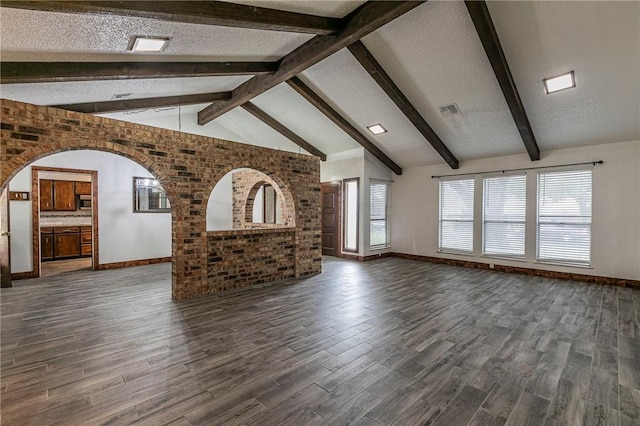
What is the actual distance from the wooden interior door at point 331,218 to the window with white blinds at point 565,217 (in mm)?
4603

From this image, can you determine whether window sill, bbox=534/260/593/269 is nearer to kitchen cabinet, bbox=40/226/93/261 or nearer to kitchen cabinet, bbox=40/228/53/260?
kitchen cabinet, bbox=40/226/93/261

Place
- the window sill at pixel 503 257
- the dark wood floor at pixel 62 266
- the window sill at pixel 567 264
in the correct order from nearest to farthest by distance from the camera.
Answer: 1. the window sill at pixel 567 264
2. the dark wood floor at pixel 62 266
3. the window sill at pixel 503 257

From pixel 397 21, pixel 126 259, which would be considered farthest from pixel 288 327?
pixel 126 259

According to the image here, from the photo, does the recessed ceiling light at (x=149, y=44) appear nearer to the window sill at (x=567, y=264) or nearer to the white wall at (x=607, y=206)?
the white wall at (x=607, y=206)

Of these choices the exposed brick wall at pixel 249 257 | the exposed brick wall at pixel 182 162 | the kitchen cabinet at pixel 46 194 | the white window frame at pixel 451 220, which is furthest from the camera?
the kitchen cabinet at pixel 46 194

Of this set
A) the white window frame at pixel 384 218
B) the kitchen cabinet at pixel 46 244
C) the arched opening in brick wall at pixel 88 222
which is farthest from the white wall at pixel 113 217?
the white window frame at pixel 384 218

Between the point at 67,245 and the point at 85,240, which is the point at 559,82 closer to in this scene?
the point at 85,240

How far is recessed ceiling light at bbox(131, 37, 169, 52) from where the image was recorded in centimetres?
302

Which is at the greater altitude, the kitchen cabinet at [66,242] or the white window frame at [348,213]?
the white window frame at [348,213]

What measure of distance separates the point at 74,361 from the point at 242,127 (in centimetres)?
684

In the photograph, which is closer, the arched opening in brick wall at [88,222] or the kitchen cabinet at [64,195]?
the arched opening in brick wall at [88,222]

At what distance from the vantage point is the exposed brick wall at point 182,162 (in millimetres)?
3207

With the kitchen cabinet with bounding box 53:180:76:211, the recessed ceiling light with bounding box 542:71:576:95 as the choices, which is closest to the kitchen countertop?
the kitchen cabinet with bounding box 53:180:76:211

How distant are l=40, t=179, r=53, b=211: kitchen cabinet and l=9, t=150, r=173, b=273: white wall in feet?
7.65
